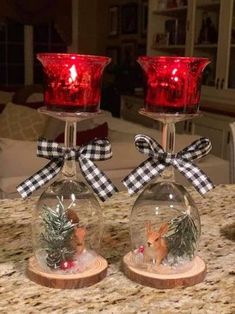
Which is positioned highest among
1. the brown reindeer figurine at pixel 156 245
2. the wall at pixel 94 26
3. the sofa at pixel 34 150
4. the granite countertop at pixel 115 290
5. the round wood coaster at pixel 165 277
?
the wall at pixel 94 26

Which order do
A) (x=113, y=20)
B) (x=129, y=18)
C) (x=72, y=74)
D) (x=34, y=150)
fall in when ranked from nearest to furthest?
(x=72, y=74) → (x=34, y=150) → (x=129, y=18) → (x=113, y=20)

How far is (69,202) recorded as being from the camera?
826 mm

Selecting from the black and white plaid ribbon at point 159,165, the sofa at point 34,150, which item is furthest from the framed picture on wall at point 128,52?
the black and white plaid ribbon at point 159,165

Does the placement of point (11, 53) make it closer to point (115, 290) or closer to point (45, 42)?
point (45, 42)

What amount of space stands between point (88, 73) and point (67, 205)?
0.21 m

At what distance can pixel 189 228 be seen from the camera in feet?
2.68

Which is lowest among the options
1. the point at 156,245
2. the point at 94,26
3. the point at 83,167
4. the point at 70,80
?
the point at 156,245

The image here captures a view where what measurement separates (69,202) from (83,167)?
0.20ft

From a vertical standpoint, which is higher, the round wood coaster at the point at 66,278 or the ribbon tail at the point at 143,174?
the ribbon tail at the point at 143,174

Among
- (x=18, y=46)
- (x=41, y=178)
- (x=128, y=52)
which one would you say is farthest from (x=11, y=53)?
(x=41, y=178)

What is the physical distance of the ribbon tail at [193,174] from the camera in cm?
84

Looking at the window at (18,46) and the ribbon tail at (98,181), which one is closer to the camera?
the ribbon tail at (98,181)

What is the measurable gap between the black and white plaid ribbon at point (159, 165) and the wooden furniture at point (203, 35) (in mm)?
3072

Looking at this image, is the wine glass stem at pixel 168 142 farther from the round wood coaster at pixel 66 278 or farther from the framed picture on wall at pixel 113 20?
the framed picture on wall at pixel 113 20
